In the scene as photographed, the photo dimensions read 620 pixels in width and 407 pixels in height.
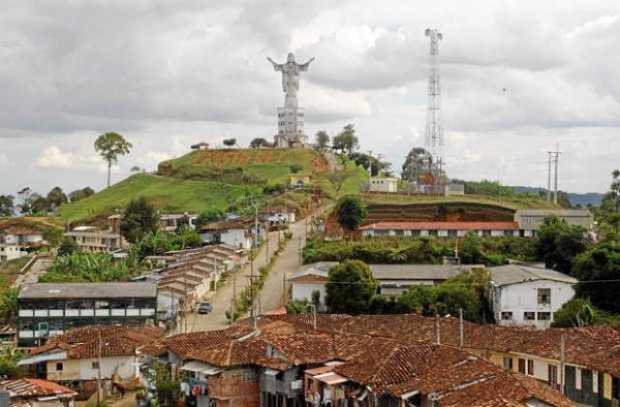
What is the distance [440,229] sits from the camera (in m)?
61.9

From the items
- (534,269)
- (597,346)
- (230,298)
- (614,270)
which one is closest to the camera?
(597,346)

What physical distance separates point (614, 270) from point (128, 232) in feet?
143

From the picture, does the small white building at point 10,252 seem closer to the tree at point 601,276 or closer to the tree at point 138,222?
the tree at point 138,222

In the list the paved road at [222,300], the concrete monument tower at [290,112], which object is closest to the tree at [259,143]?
the concrete monument tower at [290,112]

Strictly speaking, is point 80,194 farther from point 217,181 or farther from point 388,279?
point 388,279

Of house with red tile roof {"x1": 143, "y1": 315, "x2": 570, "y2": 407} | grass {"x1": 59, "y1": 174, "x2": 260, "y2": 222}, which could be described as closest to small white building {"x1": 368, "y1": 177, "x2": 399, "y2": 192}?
grass {"x1": 59, "y1": 174, "x2": 260, "y2": 222}

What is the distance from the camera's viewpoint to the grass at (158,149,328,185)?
104 m

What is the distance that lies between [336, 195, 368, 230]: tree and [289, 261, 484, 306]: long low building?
14197 mm

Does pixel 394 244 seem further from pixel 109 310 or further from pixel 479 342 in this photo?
pixel 479 342

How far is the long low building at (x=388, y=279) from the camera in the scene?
48469 mm

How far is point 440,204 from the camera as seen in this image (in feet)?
232

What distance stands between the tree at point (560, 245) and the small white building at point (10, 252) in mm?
50064

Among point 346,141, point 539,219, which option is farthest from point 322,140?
point 539,219

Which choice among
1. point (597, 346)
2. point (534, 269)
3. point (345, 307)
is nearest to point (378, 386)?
point (597, 346)
